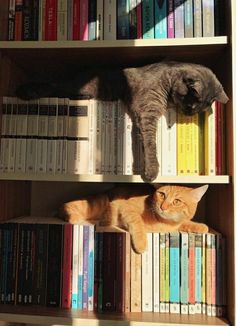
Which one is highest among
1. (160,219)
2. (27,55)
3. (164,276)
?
(27,55)

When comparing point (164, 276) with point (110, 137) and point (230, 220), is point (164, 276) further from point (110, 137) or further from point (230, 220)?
point (110, 137)

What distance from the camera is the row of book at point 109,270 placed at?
0.78 metres

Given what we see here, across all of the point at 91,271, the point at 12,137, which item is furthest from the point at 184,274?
the point at 12,137

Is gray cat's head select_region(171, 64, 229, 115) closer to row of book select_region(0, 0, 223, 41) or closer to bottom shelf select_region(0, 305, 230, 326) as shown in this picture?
row of book select_region(0, 0, 223, 41)

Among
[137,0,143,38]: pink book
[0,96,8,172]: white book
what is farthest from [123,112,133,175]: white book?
[0,96,8,172]: white book

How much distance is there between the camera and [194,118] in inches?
31.8

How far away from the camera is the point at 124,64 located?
0.92 metres

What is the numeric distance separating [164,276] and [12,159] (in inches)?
18.9

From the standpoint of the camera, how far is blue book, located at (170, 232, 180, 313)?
78 centimetres

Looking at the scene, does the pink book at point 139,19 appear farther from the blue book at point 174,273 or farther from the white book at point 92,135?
the blue book at point 174,273

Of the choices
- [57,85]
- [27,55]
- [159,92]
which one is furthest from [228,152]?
[27,55]

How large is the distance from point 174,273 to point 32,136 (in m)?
0.50

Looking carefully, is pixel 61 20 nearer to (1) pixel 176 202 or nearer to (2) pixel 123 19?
(2) pixel 123 19

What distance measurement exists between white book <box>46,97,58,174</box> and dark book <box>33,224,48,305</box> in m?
0.16
